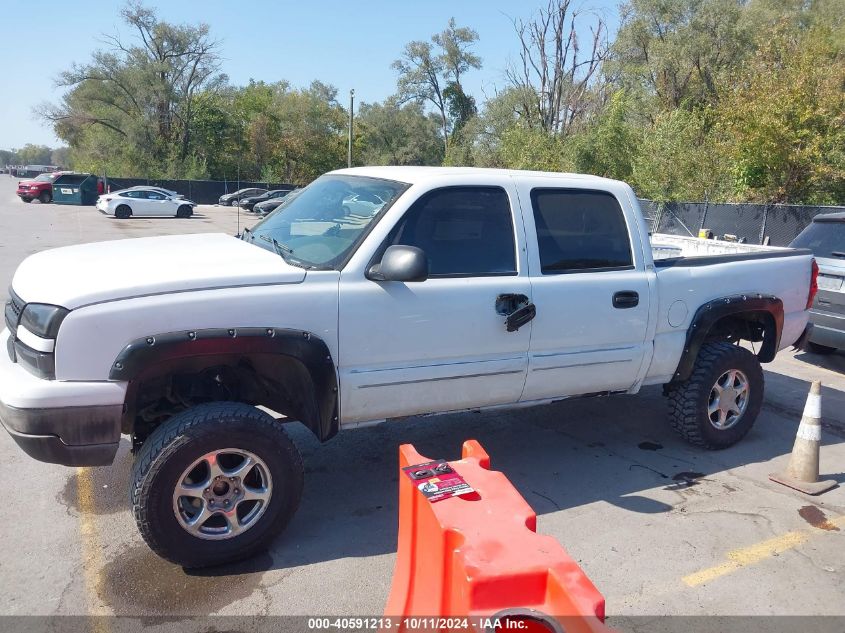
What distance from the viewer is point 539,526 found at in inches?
165

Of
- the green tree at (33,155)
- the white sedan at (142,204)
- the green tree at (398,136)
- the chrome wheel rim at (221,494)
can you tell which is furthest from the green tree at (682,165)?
the green tree at (33,155)

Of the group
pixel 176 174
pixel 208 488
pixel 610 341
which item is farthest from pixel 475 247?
pixel 176 174

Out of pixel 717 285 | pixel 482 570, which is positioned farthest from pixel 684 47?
pixel 482 570

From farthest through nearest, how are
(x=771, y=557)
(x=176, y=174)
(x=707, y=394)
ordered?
1. (x=176, y=174)
2. (x=707, y=394)
3. (x=771, y=557)

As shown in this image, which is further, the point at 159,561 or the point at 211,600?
the point at 159,561

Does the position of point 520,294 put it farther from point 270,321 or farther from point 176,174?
point 176,174

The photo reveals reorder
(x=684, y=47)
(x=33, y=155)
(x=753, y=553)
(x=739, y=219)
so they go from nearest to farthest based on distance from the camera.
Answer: (x=753, y=553) < (x=739, y=219) < (x=684, y=47) < (x=33, y=155)

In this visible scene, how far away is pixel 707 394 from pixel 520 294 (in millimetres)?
1942

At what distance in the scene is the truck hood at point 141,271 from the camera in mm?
3361

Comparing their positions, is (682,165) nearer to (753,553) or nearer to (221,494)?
(753,553)

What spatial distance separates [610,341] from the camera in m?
4.69

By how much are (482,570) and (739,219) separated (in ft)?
56.1

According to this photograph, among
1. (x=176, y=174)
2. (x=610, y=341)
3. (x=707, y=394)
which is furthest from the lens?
(x=176, y=174)

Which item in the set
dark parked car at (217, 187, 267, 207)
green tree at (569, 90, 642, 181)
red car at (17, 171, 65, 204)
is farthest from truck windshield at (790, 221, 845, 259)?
red car at (17, 171, 65, 204)
